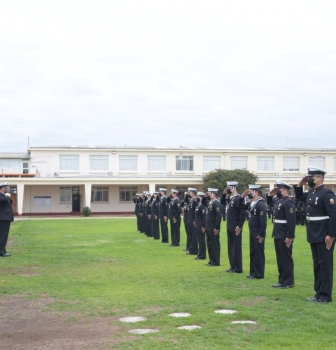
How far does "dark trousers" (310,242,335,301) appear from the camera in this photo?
875 cm

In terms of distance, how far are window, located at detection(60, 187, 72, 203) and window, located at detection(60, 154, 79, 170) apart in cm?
254

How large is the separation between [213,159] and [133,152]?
26.7 feet

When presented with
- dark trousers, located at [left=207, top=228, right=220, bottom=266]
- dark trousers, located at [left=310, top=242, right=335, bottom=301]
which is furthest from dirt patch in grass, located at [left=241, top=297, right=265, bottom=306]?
dark trousers, located at [left=207, top=228, right=220, bottom=266]

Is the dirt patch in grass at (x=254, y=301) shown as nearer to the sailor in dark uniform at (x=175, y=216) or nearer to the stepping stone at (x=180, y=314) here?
the stepping stone at (x=180, y=314)

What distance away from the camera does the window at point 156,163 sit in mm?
55188

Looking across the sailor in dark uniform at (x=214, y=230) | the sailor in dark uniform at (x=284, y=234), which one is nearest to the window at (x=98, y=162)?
the sailor in dark uniform at (x=214, y=230)

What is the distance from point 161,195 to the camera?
22625mm

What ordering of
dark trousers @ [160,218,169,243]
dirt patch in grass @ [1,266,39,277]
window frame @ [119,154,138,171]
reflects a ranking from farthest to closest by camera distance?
window frame @ [119,154,138,171]
dark trousers @ [160,218,169,243]
dirt patch in grass @ [1,266,39,277]

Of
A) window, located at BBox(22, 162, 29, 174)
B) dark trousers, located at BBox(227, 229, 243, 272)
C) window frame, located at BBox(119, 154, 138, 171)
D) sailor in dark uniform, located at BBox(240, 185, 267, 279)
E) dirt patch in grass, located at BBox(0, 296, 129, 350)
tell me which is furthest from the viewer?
window frame, located at BBox(119, 154, 138, 171)

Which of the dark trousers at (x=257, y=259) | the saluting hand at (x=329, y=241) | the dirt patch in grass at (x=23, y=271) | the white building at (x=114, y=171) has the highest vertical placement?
the white building at (x=114, y=171)

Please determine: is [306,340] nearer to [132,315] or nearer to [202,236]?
[132,315]

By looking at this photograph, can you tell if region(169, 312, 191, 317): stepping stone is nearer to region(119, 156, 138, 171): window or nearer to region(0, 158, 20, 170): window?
region(119, 156, 138, 171): window

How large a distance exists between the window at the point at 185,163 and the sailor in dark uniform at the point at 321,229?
46574 mm

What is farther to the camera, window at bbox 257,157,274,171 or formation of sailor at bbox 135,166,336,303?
window at bbox 257,157,274,171
